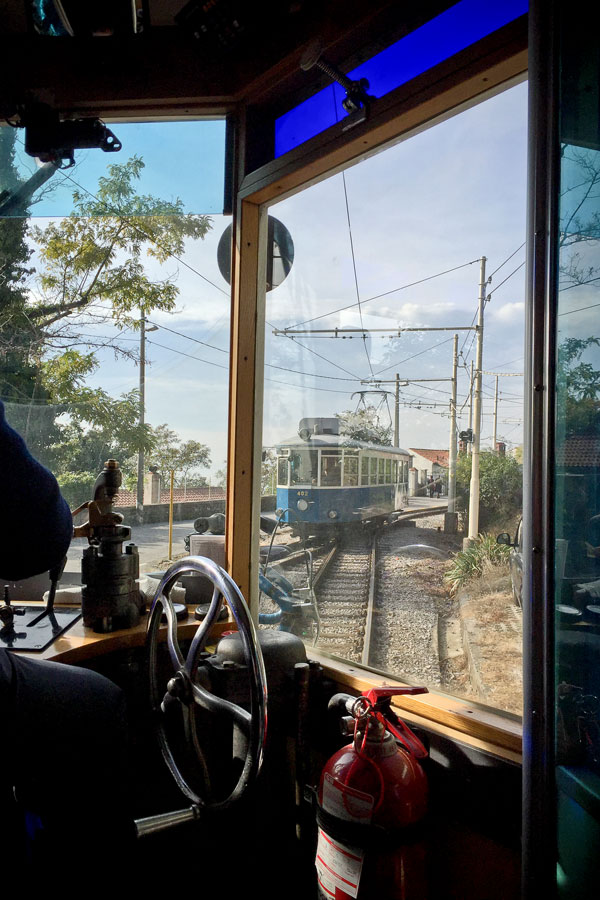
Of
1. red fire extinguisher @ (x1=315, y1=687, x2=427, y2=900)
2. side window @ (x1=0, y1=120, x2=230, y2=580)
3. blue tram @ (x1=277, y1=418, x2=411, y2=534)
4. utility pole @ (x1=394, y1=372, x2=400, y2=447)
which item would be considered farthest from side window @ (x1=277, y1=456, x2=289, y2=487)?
red fire extinguisher @ (x1=315, y1=687, x2=427, y2=900)

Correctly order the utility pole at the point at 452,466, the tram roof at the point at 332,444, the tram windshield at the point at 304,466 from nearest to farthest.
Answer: the utility pole at the point at 452,466 → the tram roof at the point at 332,444 → the tram windshield at the point at 304,466

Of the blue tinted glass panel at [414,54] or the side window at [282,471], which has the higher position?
the blue tinted glass panel at [414,54]

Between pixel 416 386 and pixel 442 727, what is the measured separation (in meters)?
0.87

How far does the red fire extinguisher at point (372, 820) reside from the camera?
1.09 metres

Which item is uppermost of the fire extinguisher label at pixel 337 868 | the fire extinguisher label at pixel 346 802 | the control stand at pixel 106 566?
the control stand at pixel 106 566

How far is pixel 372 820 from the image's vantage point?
3.56 ft

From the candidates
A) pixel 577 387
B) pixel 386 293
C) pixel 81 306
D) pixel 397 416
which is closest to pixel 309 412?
pixel 397 416

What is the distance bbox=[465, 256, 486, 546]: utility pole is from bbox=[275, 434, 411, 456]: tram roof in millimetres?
240

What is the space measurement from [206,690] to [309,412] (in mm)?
1006

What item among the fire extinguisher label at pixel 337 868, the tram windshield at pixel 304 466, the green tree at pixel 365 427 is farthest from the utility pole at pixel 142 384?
the fire extinguisher label at pixel 337 868

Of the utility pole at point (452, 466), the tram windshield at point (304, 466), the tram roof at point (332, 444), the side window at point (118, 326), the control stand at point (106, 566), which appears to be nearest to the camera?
the utility pole at point (452, 466)

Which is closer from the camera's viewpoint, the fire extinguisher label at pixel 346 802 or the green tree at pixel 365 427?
the fire extinguisher label at pixel 346 802

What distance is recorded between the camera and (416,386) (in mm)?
1609

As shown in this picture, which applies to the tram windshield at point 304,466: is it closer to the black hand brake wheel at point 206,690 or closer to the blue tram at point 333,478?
the blue tram at point 333,478
